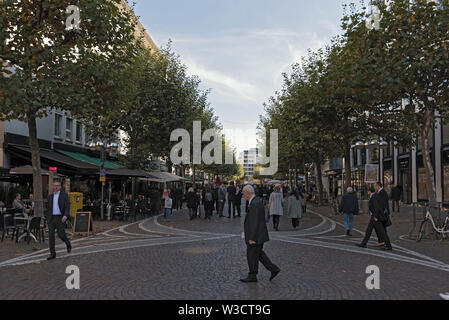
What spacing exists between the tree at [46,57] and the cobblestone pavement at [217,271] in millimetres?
4438

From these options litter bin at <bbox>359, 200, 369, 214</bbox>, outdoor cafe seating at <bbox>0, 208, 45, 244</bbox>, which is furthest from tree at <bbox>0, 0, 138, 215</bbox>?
litter bin at <bbox>359, 200, 369, 214</bbox>

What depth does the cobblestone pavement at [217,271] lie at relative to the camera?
256 inches

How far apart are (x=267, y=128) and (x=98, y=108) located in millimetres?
32064

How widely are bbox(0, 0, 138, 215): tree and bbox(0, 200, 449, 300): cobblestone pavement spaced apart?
175 inches

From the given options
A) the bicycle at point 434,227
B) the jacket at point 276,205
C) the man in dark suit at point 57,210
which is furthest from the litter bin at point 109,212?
the bicycle at point 434,227

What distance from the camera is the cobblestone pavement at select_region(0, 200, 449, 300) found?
6.50 m

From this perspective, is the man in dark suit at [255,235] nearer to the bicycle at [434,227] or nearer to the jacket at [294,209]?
the bicycle at [434,227]

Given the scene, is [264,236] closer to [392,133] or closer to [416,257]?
[416,257]

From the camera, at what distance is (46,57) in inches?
521

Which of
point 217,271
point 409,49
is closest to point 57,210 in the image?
point 217,271

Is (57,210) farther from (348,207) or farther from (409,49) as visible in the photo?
(409,49)

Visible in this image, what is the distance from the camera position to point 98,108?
15.0 meters

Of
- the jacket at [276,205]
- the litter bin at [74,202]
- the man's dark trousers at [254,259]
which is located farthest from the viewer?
the litter bin at [74,202]
